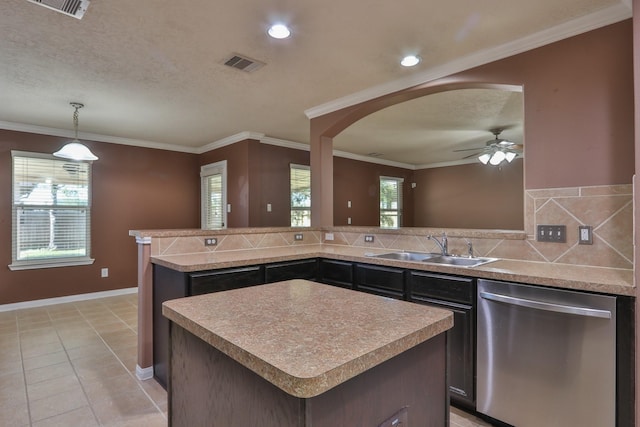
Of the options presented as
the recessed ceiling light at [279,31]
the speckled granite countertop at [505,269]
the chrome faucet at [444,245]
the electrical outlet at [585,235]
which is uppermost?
the recessed ceiling light at [279,31]

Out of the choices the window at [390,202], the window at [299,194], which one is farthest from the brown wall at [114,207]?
the window at [390,202]

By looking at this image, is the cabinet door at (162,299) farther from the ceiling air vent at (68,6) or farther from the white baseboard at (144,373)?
the ceiling air vent at (68,6)

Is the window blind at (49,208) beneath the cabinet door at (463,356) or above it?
above

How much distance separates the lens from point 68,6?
1.99 m

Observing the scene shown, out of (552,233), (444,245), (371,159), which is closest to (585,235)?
(552,233)

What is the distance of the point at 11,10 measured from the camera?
2.04 m

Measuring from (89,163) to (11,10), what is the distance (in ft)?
11.1

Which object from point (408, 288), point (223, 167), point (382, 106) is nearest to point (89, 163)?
point (223, 167)

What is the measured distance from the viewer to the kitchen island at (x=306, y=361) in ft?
2.31

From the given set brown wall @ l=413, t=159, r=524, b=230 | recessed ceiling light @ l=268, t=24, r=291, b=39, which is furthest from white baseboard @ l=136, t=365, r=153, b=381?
brown wall @ l=413, t=159, r=524, b=230

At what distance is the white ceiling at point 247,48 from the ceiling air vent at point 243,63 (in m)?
0.06

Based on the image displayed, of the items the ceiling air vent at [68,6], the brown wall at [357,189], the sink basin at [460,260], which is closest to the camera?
the ceiling air vent at [68,6]

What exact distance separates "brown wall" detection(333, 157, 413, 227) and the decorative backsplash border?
354 cm

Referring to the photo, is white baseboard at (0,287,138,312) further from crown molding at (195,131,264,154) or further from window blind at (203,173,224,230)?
crown molding at (195,131,264,154)
